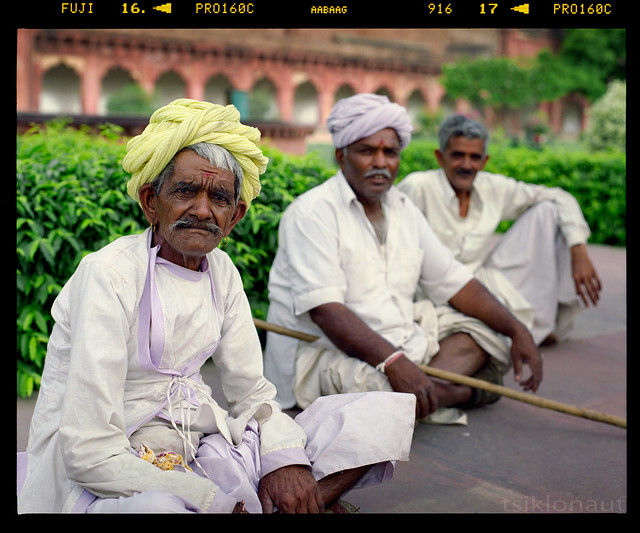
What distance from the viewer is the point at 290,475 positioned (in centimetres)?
252

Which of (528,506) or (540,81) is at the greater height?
(540,81)

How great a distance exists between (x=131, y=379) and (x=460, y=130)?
3274 mm

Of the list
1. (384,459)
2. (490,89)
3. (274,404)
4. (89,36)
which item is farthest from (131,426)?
(490,89)

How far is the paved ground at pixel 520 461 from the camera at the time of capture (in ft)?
10.8

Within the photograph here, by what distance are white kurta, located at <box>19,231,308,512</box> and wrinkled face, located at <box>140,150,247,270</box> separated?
11 cm

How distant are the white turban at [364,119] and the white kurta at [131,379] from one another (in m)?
1.60

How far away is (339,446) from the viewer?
8.40 feet

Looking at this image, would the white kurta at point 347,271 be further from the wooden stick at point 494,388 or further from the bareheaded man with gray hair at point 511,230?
the bareheaded man with gray hair at point 511,230

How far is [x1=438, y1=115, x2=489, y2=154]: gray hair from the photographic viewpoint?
5.16 metres

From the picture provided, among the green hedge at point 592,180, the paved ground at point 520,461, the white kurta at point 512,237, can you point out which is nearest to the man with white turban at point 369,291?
the paved ground at point 520,461

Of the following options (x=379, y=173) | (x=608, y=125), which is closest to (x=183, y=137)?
(x=379, y=173)

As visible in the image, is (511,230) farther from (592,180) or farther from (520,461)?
(592,180)
